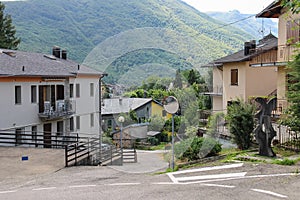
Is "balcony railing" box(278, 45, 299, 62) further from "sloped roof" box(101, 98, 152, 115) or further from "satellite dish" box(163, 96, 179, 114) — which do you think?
"sloped roof" box(101, 98, 152, 115)

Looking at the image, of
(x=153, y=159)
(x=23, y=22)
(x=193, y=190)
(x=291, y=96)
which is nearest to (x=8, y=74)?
(x=153, y=159)

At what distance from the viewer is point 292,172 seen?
845 cm

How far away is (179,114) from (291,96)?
251 inches

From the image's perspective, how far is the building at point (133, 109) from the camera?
759 cm

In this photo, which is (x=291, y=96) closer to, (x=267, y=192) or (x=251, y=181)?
(x=251, y=181)

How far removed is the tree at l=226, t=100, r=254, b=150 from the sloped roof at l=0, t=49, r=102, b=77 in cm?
937

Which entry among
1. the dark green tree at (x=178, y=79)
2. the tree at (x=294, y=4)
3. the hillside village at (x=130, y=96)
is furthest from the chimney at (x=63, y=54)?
the tree at (x=294, y=4)

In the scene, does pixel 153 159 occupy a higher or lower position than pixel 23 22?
lower

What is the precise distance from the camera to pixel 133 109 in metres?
7.71

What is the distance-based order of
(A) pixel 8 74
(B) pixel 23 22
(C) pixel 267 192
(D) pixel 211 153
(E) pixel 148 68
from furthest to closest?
1. (B) pixel 23 22
2. (A) pixel 8 74
3. (D) pixel 211 153
4. (E) pixel 148 68
5. (C) pixel 267 192

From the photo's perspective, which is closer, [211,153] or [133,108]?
[133,108]

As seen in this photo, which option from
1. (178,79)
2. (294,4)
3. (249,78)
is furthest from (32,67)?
(294,4)

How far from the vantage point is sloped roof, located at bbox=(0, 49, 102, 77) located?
72.8 ft

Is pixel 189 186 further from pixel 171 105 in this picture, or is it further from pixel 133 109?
pixel 133 109
